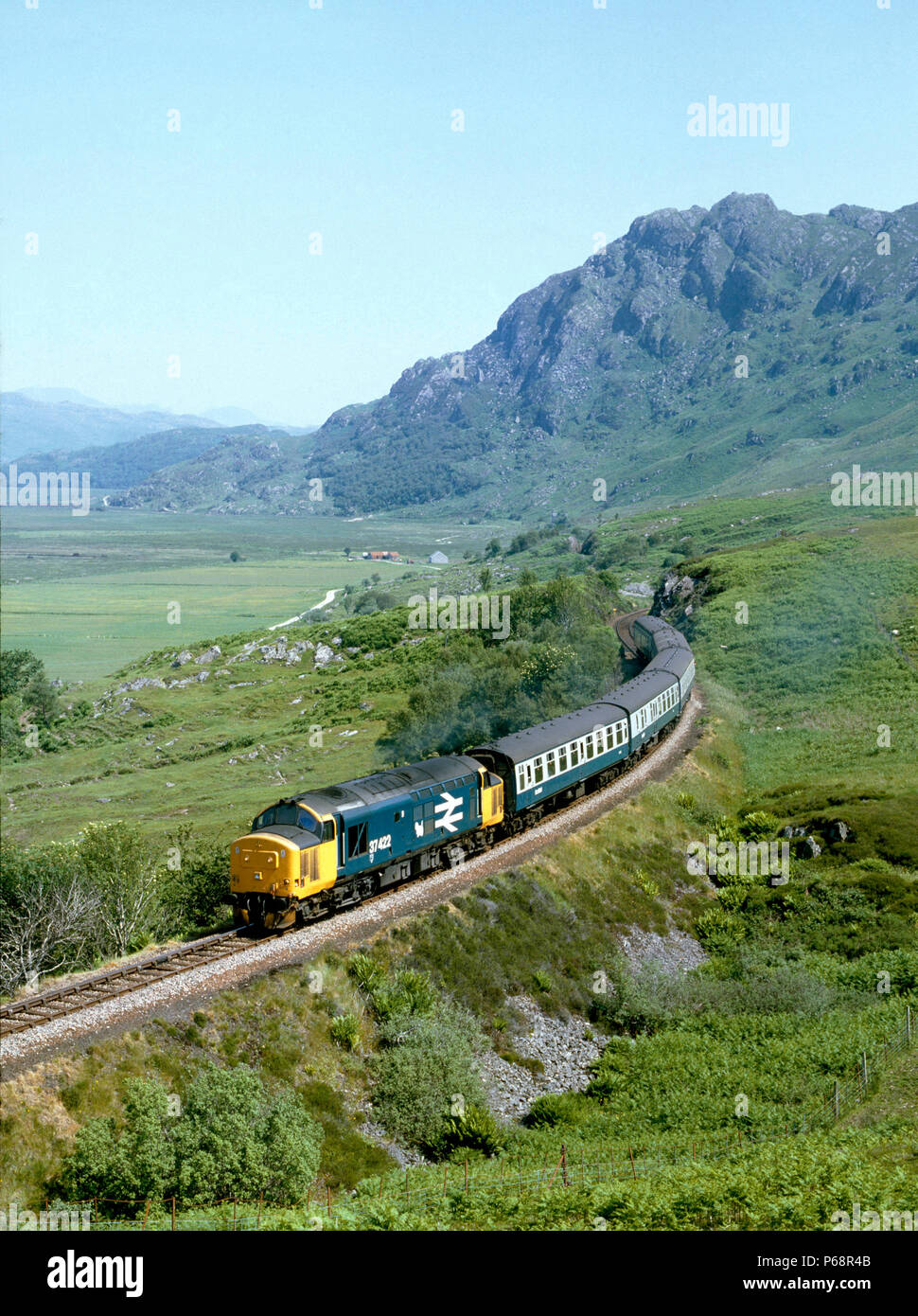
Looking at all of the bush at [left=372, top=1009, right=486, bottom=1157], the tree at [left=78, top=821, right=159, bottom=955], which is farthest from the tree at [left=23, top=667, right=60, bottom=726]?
the bush at [left=372, top=1009, right=486, bottom=1157]

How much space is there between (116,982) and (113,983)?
0.13 metres

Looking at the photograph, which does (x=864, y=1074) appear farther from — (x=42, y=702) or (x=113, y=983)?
(x=42, y=702)

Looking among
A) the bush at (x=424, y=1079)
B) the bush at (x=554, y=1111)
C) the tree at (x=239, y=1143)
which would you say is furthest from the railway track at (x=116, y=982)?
the bush at (x=554, y=1111)

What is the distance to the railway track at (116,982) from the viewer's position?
85.7 feet

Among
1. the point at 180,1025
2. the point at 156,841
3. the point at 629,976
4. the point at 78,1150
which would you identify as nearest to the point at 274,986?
the point at 180,1025

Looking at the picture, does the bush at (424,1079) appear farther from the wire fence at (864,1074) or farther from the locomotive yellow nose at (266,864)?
the wire fence at (864,1074)

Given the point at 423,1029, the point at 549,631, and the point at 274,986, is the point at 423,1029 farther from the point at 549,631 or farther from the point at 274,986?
the point at 549,631

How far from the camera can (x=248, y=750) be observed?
102 m

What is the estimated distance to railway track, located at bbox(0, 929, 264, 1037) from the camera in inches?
1029

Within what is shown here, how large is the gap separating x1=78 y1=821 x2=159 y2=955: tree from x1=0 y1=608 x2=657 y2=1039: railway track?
3283mm

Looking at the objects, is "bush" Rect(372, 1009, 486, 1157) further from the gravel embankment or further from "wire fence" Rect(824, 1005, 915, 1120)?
"wire fence" Rect(824, 1005, 915, 1120)

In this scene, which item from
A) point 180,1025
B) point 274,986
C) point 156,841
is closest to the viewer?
point 180,1025
